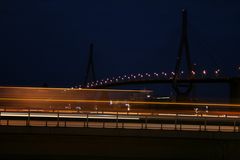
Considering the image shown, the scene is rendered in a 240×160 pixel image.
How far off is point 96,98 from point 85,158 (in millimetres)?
11440

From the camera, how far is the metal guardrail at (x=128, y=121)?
20703 millimetres

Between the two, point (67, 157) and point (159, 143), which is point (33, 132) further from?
point (159, 143)

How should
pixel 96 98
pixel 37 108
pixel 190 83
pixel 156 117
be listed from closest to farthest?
pixel 156 117, pixel 37 108, pixel 96 98, pixel 190 83

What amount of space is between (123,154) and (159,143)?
48.6 inches

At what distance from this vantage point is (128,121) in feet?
75.0

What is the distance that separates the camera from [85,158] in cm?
1853

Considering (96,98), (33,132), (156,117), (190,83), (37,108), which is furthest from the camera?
(190,83)

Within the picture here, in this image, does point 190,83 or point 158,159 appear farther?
point 190,83

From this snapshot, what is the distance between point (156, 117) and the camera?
69.1ft

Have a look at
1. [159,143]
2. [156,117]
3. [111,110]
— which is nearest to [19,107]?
[111,110]

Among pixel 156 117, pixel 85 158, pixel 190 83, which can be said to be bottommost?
pixel 85 158

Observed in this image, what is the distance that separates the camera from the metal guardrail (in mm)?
20703

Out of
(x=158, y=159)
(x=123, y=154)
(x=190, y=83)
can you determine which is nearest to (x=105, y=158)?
(x=123, y=154)

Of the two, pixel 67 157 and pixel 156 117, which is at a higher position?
pixel 156 117
